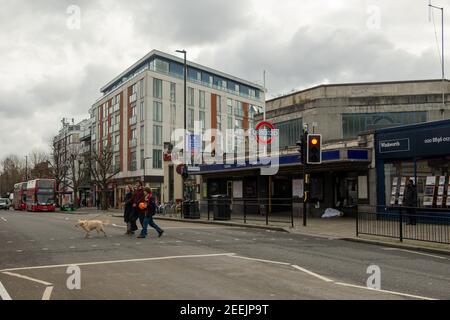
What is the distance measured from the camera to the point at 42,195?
51688 millimetres

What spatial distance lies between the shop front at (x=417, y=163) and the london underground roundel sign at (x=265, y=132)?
9.70m

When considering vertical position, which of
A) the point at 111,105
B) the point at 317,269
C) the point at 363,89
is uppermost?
the point at 111,105

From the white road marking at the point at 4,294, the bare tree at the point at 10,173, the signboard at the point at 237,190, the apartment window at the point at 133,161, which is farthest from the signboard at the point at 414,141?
the bare tree at the point at 10,173

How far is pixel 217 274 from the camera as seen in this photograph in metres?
9.02

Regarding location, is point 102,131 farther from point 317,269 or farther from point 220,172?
point 317,269

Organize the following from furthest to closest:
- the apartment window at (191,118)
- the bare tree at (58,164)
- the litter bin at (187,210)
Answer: the apartment window at (191,118) → the bare tree at (58,164) → the litter bin at (187,210)

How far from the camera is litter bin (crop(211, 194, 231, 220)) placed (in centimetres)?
2462

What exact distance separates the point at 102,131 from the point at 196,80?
1888 cm

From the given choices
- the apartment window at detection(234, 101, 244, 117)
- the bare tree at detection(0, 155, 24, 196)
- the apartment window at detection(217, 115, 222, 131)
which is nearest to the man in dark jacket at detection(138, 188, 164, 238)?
the apartment window at detection(217, 115, 222, 131)

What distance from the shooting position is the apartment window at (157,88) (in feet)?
216

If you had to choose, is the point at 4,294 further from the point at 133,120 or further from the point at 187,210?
the point at 133,120

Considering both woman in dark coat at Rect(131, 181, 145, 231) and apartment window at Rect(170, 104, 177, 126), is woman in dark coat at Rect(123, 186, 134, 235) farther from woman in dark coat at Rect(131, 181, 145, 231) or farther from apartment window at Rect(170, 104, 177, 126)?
apartment window at Rect(170, 104, 177, 126)

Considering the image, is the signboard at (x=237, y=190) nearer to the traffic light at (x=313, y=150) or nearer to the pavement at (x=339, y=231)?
the pavement at (x=339, y=231)

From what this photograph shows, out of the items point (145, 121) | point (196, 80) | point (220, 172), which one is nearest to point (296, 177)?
point (220, 172)
